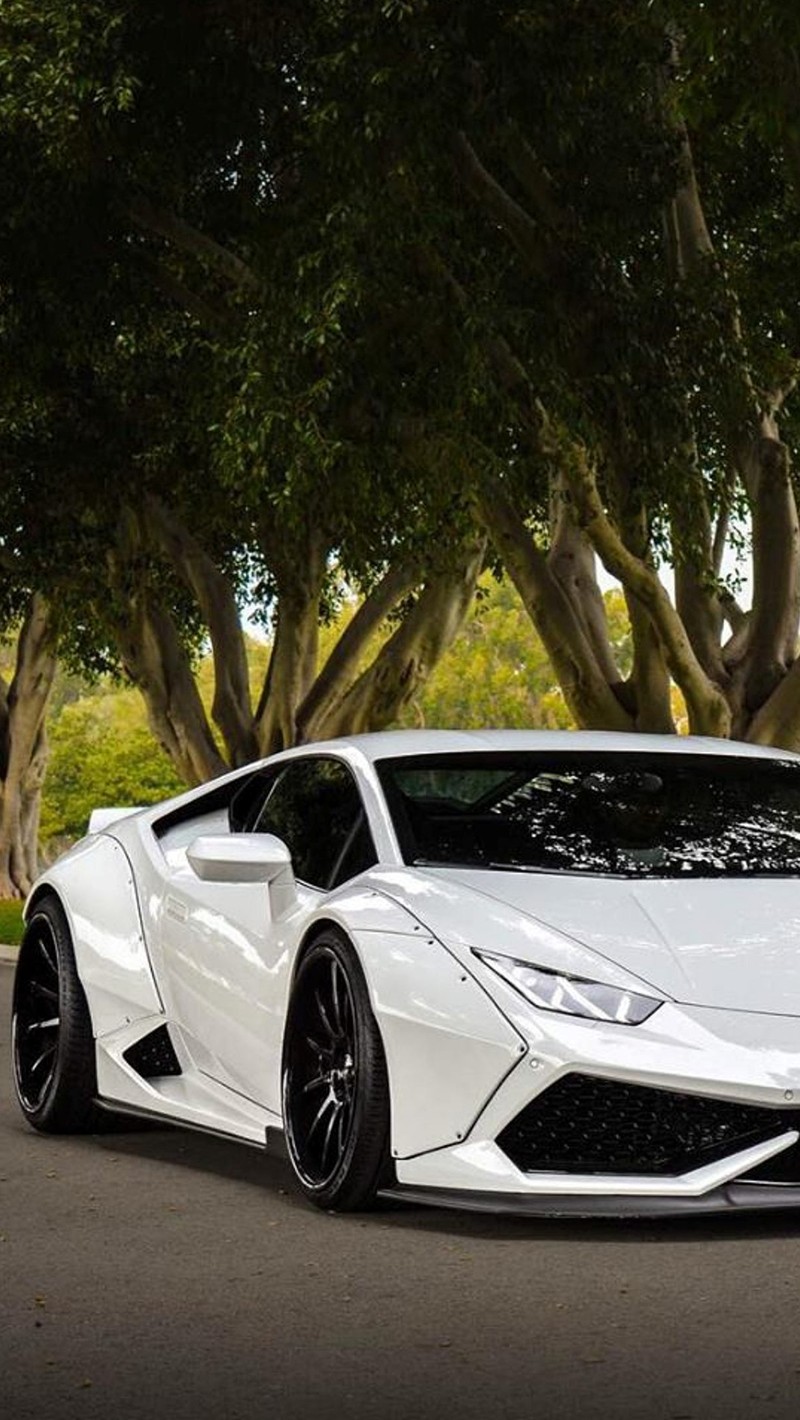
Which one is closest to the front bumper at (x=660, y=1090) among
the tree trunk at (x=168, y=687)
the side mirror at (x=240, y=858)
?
the side mirror at (x=240, y=858)

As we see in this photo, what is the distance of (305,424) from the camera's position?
17156mm

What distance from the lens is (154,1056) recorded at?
8.49 meters

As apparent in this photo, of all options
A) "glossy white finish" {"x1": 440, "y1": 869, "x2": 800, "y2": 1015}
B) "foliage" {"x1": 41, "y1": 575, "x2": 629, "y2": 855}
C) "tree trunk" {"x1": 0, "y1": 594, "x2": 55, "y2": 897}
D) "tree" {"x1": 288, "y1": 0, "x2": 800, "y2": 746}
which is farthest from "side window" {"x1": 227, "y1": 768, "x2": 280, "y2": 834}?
"foliage" {"x1": 41, "y1": 575, "x2": 629, "y2": 855}

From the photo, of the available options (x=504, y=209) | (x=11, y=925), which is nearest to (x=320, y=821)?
(x=504, y=209)

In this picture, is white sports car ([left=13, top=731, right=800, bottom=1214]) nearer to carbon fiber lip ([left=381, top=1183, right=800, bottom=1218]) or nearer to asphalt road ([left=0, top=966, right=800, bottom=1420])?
carbon fiber lip ([left=381, top=1183, right=800, bottom=1218])

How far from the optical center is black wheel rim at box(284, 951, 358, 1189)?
7.05m

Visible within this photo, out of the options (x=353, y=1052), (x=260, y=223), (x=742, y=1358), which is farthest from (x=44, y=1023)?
(x=260, y=223)

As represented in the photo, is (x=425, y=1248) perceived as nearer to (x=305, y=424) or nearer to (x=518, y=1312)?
(x=518, y=1312)

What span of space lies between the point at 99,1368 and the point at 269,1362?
344mm

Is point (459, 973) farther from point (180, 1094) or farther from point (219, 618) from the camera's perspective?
point (219, 618)

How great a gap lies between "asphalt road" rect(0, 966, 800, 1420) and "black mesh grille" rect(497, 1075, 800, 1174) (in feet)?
0.73

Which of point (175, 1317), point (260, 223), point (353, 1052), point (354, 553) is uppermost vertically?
point (260, 223)

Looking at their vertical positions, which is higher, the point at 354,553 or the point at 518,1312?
the point at 354,553

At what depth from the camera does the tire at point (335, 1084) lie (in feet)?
22.4
